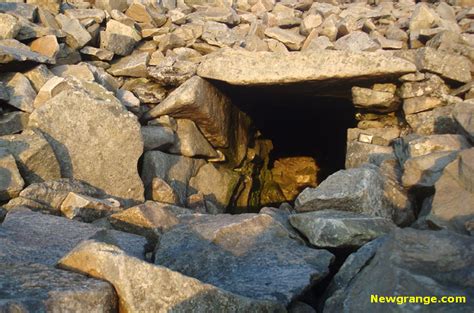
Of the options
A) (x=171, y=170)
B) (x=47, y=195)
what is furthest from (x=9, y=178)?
(x=171, y=170)

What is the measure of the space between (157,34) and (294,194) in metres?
5.39

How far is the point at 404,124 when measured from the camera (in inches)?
260

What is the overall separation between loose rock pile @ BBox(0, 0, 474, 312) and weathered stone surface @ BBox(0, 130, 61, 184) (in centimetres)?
2

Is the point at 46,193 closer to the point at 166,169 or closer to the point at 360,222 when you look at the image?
the point at 166,169

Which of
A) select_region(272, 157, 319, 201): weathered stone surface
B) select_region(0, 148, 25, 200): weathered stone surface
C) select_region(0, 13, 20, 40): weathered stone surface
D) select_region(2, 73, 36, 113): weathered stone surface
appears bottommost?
select_region(272, 157, 319, 201): weathered stone surface

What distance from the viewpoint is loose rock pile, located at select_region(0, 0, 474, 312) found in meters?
2.55

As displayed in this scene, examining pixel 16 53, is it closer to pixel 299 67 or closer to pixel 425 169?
pixel 299 67

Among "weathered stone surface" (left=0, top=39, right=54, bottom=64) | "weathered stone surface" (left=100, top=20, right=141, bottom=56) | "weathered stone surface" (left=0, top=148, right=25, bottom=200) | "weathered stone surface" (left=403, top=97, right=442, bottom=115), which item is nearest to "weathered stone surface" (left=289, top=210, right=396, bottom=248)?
"weathered stone surface" (left=0, top=148, right=25, bottom=200)

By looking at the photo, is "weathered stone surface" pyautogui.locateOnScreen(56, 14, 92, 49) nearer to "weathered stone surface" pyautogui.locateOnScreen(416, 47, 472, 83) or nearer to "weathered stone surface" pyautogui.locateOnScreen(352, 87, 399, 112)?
"weathered stone surface" pyautogui.locateOnScreen(352, 87, 399, 112)

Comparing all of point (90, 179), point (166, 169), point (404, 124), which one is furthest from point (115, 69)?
point (404, 124)

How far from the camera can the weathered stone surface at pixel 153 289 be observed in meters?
2.50

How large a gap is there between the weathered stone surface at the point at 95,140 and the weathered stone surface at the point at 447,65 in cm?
375

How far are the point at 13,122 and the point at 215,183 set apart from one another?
320 centimetres

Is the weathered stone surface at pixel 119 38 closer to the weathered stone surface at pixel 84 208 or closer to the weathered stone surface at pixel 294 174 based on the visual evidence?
the weathered stone surface at pixel 84 208
